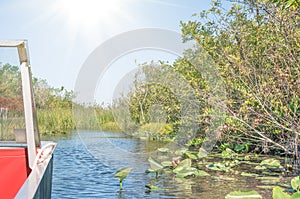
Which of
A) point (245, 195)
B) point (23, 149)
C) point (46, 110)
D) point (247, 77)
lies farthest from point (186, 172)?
point (46, 110)

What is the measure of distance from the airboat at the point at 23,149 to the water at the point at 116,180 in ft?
7.94

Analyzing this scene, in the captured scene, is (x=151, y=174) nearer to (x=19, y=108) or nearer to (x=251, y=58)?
(x=251, y=58)

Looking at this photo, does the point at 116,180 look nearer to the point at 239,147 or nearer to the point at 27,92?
the point at 239,147

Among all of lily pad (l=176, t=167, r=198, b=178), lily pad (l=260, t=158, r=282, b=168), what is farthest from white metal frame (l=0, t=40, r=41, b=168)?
lily pad (l=260, t=158, r=282, b=168)

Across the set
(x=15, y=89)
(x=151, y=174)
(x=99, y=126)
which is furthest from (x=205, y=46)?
(x=99, y=126)

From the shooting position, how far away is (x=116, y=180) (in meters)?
7.09

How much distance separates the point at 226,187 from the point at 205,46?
12.3 feet

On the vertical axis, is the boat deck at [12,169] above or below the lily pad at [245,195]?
above

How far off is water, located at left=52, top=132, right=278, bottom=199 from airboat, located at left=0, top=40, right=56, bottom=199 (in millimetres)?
2421

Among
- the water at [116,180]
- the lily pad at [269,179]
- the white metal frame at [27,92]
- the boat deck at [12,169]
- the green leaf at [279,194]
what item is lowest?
the lily pad at [269,179]

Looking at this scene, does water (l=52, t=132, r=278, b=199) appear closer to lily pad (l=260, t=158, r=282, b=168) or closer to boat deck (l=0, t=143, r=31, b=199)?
lily pad (l=260, t=158, r=282, b=168)

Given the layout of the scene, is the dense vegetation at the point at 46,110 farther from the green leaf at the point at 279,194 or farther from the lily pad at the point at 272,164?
the lily pad at the point at 272,164

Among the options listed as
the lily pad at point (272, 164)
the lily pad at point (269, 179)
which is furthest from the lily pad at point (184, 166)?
the lily pad at point (272, 164)

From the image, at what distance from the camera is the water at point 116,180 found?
6039mm
